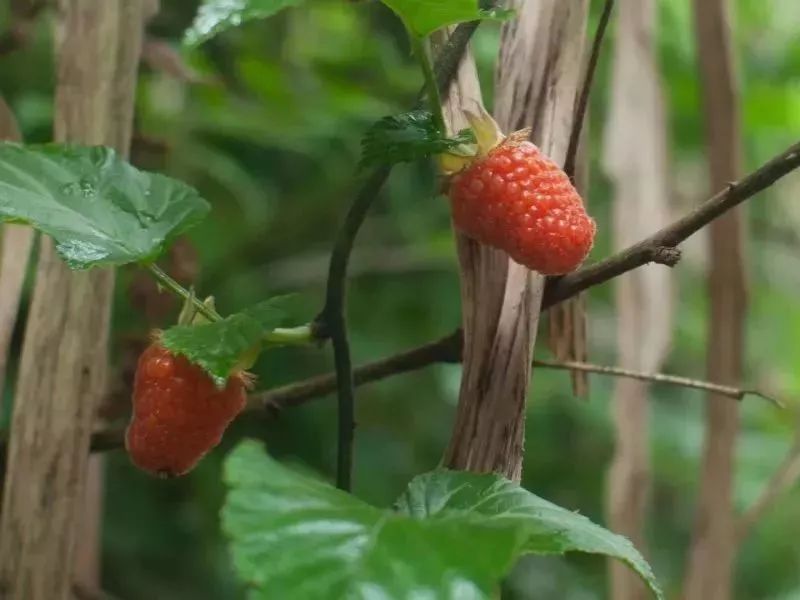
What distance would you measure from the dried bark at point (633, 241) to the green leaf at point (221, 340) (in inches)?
14.4

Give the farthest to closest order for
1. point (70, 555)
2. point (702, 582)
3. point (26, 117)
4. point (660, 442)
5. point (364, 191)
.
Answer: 1. point (660, 442)
2. point (26, 117)
3. point (702, 582)
4. point (70, 555)
5. point (364, 191)

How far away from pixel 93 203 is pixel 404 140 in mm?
150

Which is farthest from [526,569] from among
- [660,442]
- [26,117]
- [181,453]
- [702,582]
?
[181,453]

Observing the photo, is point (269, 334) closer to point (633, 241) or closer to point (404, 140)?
point (404, 140)

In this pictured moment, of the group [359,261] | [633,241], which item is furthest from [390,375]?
[359,261]

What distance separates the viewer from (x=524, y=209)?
0.39 meters

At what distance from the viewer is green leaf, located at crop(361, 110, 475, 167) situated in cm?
38

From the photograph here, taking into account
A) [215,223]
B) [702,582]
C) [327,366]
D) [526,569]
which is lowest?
[526,569]

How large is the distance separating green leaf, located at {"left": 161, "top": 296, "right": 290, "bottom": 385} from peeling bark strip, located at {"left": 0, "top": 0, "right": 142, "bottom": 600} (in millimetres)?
152

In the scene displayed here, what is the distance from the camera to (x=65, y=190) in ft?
1.45

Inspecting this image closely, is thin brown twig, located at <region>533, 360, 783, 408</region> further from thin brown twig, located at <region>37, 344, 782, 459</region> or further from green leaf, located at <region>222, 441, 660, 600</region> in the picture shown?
green leaf, located at <region>222, 441, 660, 600</region>

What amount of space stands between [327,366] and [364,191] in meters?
0.73

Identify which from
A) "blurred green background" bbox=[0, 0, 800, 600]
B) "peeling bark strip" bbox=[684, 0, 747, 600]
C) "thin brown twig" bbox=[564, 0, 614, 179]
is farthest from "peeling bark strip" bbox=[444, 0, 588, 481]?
"blurred green background" bbox=[0, 0, 800, 600]

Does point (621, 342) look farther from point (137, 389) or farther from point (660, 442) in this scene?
point (660, 442)
